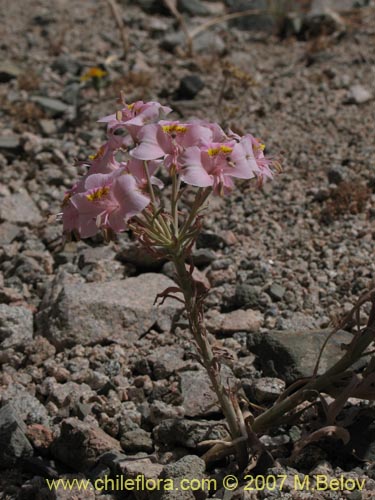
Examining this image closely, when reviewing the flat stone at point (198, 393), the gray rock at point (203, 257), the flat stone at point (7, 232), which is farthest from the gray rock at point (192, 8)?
the flat stone at point (198, 393)

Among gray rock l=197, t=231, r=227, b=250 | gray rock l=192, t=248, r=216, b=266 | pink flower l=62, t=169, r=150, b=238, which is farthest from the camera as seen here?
gray rock l=197, t=231, r=227, b=250

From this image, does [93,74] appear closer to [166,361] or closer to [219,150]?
[166,361]

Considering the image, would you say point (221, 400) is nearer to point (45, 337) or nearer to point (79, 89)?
point (45, 337)

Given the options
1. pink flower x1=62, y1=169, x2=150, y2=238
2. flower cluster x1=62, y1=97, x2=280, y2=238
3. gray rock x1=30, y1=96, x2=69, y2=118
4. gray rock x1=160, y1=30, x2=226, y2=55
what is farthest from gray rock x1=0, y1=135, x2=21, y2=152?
pink flower x1=62, y1=169, x2=150, y2=238

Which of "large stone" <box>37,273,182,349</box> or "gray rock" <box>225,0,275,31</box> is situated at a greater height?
"gray rock" <box>225,0,275,31</box>

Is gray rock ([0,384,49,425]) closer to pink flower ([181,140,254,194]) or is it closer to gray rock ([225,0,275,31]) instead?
pink flower ([181,140,254,194])

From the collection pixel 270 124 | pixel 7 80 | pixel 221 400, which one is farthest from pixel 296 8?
pixel 221 400

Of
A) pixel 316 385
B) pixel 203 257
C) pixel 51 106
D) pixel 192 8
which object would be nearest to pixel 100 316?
pixel 203 257
